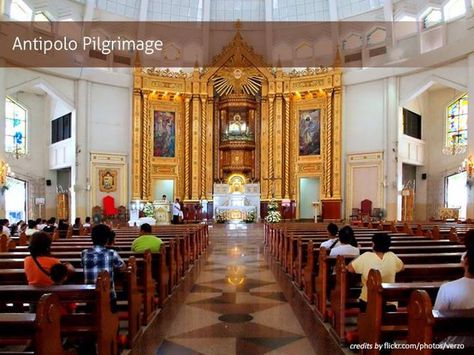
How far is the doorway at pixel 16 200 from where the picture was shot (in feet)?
70.3

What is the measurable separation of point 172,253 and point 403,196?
56.5 ft

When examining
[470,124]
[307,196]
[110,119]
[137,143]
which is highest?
[110,119]

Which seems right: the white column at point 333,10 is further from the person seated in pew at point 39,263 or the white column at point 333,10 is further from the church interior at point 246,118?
the person seated in pew at point 39,263

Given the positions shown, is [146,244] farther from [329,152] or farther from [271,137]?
[271,137]

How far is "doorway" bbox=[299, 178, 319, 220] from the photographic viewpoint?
26.6 meters

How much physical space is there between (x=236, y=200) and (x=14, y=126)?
11.6 m

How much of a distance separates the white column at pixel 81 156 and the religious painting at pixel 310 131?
11.0 metres

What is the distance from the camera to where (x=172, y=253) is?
7.53 m

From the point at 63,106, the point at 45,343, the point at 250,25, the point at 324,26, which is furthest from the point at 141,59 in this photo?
the point at 45,343

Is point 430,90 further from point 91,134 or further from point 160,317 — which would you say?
point 160,317

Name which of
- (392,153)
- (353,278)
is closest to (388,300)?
(353,278)

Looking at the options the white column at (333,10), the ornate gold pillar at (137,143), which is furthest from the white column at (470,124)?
the ornate gold pillar at (137,143)

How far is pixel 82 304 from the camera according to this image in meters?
4.85

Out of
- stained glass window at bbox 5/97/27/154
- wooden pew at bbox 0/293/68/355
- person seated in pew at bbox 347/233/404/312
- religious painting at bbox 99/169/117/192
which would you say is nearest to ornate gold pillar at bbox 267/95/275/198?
religious painting at bbox 99/169/117/192
